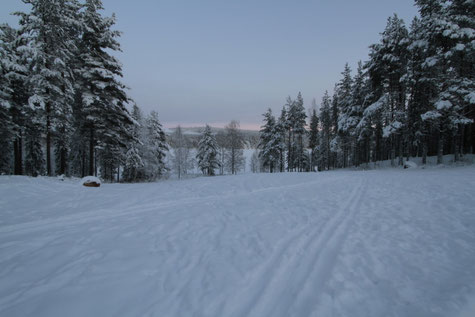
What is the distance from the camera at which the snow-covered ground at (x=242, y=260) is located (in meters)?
2.52

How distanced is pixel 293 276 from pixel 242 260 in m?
0.95

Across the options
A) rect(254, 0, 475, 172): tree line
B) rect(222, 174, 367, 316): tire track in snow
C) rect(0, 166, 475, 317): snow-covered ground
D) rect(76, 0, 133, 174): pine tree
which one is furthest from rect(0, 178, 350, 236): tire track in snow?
rect(254, 0, 475, 172): tree line

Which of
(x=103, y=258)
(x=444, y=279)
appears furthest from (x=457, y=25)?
(x=103, y=258)

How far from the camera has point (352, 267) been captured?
333cm

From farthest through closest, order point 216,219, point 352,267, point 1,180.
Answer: point 1,180
point 216,219
point 352,267

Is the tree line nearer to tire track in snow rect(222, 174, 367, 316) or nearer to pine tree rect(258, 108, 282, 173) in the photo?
pine tree rect(258, 108, 282, 173)

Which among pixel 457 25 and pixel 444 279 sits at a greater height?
pixel 457 25

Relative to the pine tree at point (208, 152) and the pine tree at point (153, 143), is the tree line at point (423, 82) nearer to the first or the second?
the pine tree at point (208, 152)

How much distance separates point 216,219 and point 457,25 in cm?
2211

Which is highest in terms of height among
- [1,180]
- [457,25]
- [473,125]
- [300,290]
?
[457,25]

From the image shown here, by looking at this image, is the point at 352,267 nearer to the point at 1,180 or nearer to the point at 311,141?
the point at 1,180

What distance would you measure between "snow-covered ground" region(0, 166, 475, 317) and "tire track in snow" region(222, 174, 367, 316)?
0.02m

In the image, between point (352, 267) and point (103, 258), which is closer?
Answer: point (352, 267)

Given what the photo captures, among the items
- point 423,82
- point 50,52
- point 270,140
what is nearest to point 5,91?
point 50,52
